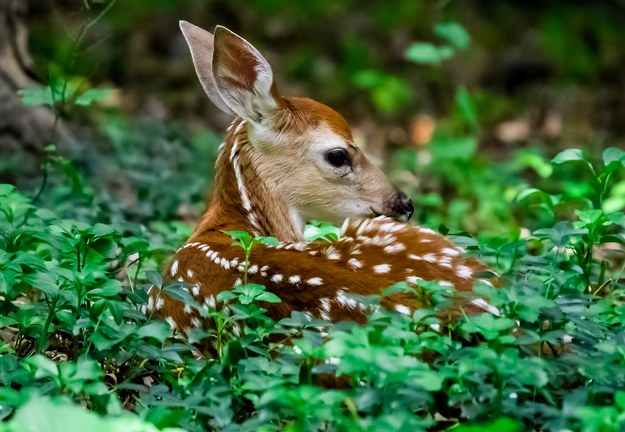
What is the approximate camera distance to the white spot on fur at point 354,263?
13.1 feet

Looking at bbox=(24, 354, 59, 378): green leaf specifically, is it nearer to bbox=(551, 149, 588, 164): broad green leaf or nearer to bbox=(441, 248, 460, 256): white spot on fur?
bbox=(441, 248, 460, 256): white spot on fur

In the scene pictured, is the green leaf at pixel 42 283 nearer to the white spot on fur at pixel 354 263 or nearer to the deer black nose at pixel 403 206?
the white spot on fur at pixel 354 263

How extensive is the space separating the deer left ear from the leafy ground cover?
99 centimetres

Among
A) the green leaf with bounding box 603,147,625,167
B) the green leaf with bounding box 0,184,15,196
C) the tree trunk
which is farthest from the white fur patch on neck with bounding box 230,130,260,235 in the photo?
the tree trunk

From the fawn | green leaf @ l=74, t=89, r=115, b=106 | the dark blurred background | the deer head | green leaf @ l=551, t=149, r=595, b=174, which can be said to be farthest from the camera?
the dark blurred background

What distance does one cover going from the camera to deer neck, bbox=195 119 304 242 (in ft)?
16.0

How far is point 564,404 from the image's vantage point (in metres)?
3.22

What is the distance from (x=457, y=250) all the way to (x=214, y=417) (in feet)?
3.92

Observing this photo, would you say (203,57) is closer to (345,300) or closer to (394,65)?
(345,300)

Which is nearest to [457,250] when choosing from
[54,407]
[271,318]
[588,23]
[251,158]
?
[271,318]

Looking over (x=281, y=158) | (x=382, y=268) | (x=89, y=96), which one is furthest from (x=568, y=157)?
(x=89, y=96)

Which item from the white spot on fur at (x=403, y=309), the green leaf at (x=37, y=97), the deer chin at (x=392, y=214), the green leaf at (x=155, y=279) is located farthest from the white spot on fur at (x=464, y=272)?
the green leaf at (x=37, y=97)

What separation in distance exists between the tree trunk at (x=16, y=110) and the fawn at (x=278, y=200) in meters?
2.50

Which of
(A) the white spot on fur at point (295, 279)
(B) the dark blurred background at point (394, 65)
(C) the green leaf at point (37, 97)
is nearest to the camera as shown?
(A) the white spot on fur at point (295, 279)
